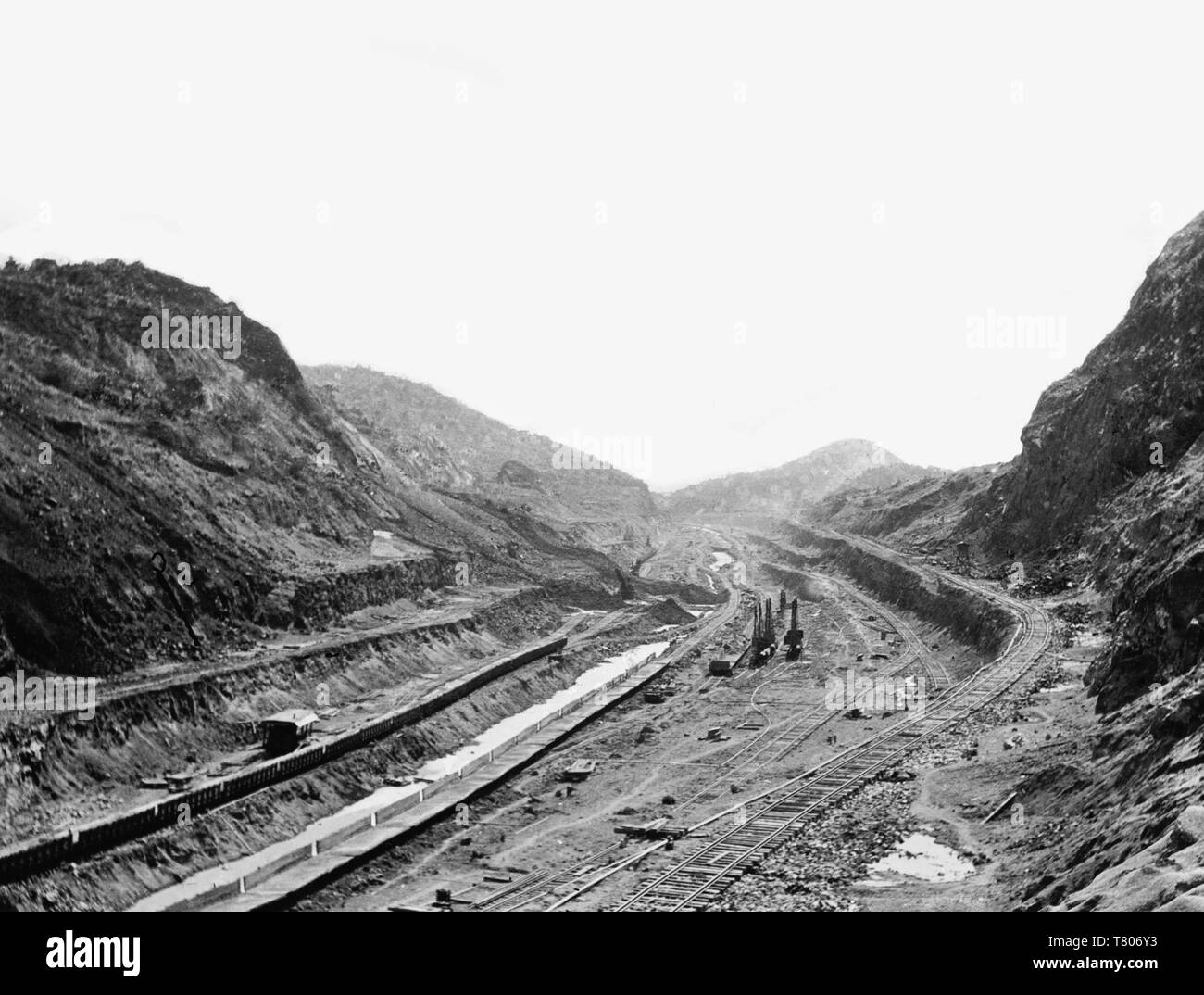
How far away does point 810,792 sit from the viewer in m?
32.1

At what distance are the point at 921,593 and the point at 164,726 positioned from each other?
52383mm

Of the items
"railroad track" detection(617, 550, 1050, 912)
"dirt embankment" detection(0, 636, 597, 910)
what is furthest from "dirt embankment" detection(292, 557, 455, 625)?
"railroad track" detection(617, 550, 1050, 912)

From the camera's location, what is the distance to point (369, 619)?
178 ft

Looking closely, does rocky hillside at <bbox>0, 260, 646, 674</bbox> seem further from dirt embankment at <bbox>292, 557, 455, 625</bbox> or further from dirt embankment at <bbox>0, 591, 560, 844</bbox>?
dirt embankment at <bbox>0, 591, 560, 844</bbox>

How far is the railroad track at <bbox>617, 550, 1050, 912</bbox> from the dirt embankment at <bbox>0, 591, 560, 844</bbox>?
15.5m

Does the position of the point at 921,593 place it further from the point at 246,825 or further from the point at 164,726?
the point at 246,825

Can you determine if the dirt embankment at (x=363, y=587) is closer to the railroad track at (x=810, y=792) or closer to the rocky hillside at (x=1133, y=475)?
the railroad track at (x=810, y=792)

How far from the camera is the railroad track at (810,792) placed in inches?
975

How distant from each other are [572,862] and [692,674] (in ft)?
92.6

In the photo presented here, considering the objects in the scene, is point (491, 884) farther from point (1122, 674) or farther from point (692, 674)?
point (692, 674)

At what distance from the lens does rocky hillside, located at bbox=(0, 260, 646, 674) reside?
37.0 metres

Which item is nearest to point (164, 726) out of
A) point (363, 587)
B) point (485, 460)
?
point (363, 587)

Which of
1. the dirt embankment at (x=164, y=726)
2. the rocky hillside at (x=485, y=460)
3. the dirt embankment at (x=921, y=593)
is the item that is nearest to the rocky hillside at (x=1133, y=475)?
the dirt embankment at (x=921, y=593)
